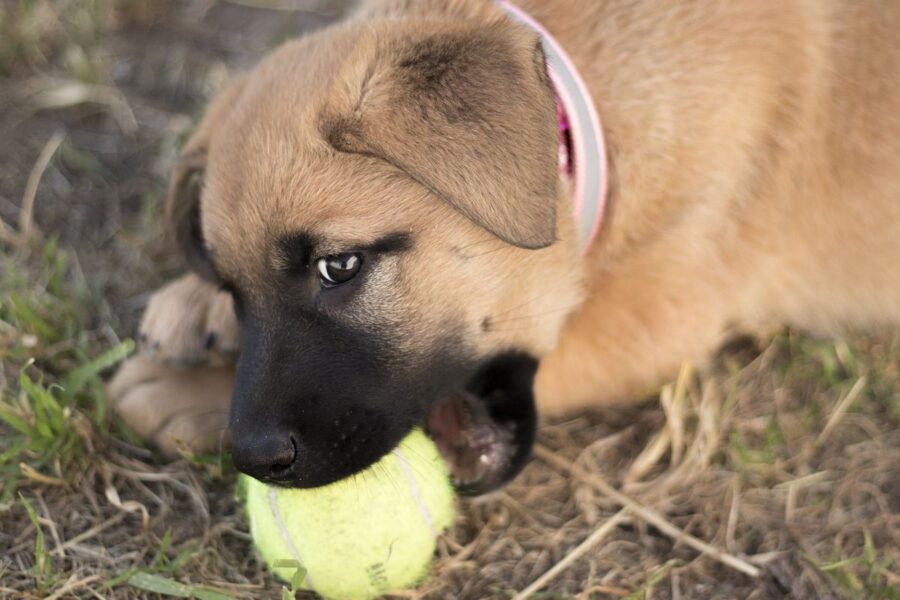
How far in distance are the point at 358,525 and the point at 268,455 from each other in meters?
0.28

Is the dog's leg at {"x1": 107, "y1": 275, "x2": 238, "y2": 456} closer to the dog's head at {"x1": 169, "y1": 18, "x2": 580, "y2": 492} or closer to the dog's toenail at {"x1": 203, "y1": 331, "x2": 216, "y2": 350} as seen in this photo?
the dog's toenail at {"x1": 203, "y1": 331, "x2": 216, "y2": 350}

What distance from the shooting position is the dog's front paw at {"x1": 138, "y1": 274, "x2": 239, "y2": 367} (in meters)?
3.10

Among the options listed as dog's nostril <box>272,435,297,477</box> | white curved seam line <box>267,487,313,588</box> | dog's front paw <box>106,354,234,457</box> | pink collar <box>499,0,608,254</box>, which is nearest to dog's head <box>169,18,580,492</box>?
dog's nostril <box>272,435,297,477</box>

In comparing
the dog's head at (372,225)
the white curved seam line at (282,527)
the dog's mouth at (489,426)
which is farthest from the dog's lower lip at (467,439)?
the white curved seam line at (282,527)

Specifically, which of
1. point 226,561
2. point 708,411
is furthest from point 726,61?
point 226,561

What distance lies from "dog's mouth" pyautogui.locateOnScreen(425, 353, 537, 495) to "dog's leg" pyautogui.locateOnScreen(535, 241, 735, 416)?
28cm

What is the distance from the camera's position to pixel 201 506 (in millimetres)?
2809

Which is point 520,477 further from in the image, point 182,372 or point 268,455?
point 182,372

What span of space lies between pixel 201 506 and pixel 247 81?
123cm

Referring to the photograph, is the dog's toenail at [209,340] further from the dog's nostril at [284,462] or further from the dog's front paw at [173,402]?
the dog's nostril at [284,462]

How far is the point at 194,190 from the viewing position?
3033 millimetres

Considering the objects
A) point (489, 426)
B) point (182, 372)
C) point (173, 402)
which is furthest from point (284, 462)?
point (182, 372)

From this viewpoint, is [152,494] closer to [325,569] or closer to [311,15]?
[325,569]

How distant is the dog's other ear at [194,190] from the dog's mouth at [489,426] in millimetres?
817
